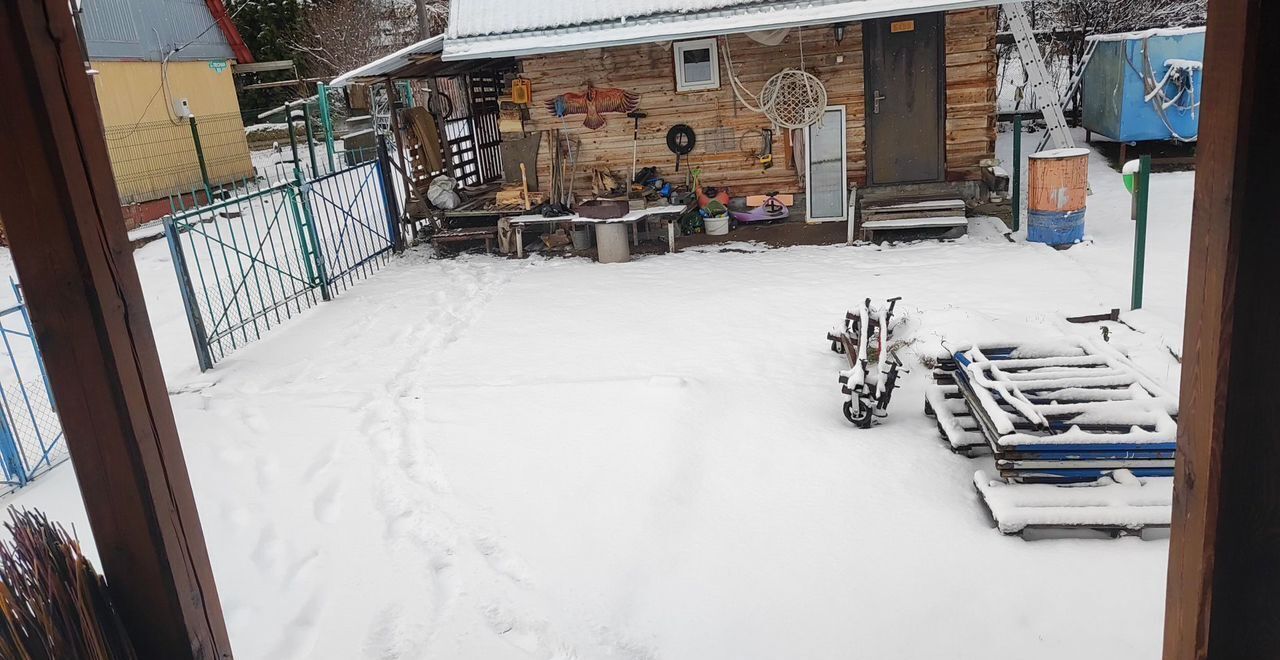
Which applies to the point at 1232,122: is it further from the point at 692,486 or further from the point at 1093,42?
the point at 1093,42

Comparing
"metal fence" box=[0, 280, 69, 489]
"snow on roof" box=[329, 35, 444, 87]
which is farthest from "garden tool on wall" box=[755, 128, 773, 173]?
"metal fence" box=[0, 280, 69, 489]

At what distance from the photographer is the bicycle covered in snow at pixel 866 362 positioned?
5359mm

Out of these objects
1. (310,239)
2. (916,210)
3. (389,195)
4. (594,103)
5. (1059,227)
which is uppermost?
(594,103)

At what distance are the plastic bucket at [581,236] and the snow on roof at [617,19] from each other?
2.36 metres

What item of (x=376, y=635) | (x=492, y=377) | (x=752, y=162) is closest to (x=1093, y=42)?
(x=752, y=162)

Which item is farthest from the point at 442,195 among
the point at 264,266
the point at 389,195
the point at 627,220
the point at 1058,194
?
the point at 1058,194

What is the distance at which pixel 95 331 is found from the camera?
1830mm

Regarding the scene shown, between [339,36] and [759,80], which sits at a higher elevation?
[339,36]

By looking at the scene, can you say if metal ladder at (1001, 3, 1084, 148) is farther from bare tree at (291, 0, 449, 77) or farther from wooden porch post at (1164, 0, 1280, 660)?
bare tree at (291, 0, 449, 77)

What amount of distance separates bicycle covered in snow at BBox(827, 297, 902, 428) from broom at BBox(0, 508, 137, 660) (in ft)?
13.5

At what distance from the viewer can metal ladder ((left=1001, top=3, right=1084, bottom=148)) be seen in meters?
11.4

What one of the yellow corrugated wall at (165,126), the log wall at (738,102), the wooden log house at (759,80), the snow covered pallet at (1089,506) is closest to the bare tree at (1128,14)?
the log wall at (738,102)

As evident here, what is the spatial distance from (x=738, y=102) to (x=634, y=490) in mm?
7999

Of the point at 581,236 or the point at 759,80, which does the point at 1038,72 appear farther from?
the point at 581,236
